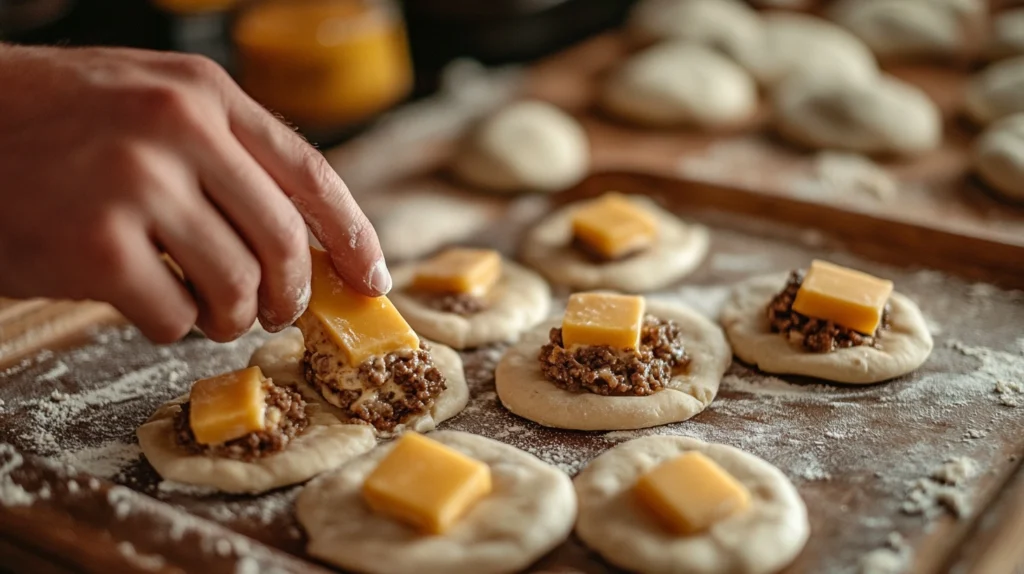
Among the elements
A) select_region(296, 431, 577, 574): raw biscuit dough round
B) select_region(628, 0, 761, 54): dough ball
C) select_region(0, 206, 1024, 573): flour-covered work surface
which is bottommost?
select_region(0, 206, 1024, 573): flour-covered work surface

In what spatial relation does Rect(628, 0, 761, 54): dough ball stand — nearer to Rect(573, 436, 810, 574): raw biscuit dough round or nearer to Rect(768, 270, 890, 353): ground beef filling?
Rect(768, 270, 890, 353): ground beef filling

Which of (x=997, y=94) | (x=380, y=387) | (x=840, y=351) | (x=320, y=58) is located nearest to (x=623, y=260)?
(x=840, y=351)

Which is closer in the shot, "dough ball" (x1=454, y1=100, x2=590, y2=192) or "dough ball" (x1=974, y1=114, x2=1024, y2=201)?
"dough ball" (x1=974, y1=114, x2=1024, y2=201)

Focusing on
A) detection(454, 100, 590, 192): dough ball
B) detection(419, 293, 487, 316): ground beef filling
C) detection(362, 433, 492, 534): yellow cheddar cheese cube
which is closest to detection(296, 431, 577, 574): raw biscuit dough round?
detection(362, 433, 492, 534): yellow cheddar cheese cube

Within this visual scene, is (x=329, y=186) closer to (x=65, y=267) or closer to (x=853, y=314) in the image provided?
(x=65, y=267)

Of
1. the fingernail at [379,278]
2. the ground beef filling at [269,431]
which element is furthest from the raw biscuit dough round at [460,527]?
the fingernail at [379,278]

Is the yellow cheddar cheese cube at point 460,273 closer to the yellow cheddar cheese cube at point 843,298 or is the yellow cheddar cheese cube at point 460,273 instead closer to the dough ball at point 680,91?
the yellow cheddar cheese cube at point 843,298
